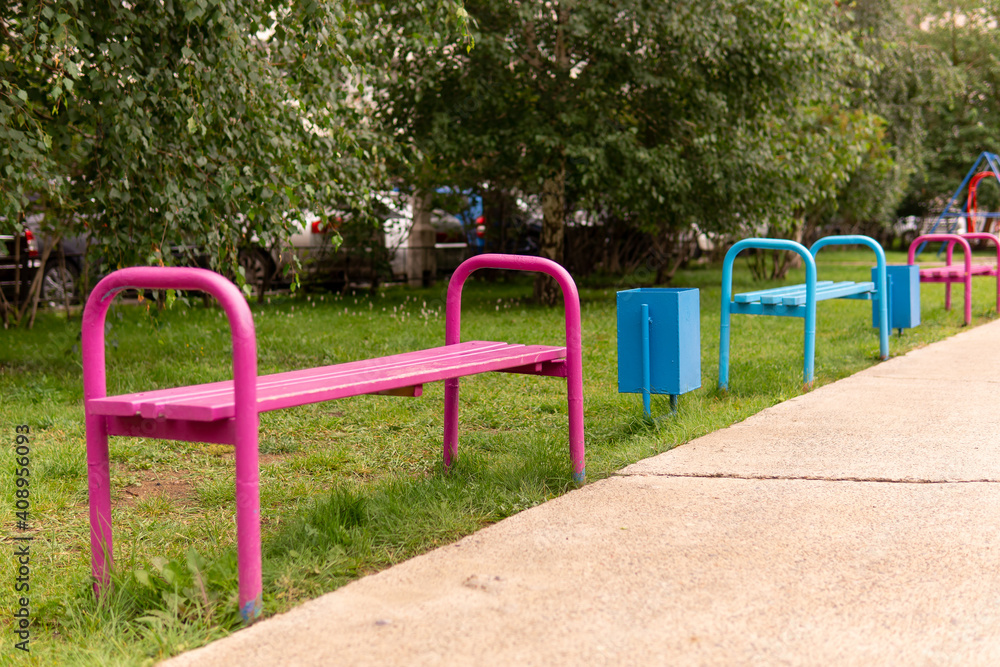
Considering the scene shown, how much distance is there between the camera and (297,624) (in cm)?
248

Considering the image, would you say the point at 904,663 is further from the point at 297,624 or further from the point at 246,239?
the point at 246,239

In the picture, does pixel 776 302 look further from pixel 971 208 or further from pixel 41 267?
pixel 971 208

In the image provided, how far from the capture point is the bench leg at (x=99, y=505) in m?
2.72

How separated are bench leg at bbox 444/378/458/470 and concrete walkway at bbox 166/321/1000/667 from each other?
670 mm

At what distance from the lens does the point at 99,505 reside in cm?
279

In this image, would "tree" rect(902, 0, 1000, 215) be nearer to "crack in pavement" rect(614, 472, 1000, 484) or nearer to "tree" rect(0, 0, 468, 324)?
"tree" rect(0, 0, 468, 324)

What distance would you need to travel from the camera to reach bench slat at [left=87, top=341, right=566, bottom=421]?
2.49 meters

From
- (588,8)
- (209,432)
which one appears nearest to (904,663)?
(209,432)

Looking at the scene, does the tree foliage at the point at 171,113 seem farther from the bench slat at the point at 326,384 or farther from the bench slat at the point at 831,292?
the bench slat at the point at 831,292

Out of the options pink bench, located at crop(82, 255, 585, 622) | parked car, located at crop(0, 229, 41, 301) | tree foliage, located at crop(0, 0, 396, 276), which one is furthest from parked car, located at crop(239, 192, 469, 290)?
pink bench, located at crop(82, 255, 585, 622)

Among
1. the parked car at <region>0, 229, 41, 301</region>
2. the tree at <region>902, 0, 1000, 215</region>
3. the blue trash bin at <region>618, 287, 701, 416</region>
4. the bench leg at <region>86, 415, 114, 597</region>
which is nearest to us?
the bench leg at <region>86, 415, 114, 597</region>

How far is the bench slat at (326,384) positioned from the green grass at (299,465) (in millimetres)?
507

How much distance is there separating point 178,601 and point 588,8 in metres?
9.63

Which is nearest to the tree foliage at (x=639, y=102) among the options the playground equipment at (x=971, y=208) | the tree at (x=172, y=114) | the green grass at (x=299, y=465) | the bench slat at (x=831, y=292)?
the green grass at (x=299, y=465)
